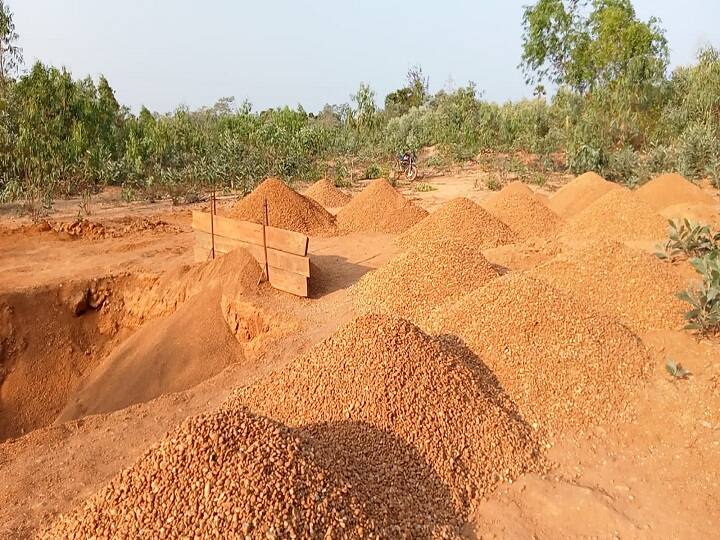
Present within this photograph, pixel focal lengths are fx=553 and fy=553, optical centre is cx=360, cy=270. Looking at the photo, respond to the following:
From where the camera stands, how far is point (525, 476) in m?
2.87

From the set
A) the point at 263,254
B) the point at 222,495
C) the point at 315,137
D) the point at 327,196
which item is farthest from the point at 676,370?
the point at 315,137

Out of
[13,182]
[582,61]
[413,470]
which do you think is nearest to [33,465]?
[413,470]

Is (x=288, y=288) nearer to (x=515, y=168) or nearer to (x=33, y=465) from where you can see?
(x=33, y=465)

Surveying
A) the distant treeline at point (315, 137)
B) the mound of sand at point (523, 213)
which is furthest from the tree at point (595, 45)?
the mound of sand at point (523, 213)

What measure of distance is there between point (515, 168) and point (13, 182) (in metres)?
11.4

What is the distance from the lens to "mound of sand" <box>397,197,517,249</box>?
7.54 metres

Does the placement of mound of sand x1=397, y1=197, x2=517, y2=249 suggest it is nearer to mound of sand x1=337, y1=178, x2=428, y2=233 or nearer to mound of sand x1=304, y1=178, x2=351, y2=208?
mound of sand x1=337, y1=178, x2=428, y2=233

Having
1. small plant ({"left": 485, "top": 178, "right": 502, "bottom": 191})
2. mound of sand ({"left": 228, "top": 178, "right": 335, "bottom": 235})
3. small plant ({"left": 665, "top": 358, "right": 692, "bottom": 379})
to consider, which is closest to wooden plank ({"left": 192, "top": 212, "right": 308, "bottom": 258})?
mound of sand ({"left": 228, "top": 178, "right": 335, "bottom": 235})

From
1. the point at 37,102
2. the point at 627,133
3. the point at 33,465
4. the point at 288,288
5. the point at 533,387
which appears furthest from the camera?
the point at 627,133

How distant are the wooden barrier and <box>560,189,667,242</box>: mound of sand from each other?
3.86m

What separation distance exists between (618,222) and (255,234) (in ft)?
15.9

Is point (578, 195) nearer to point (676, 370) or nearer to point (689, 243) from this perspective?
point (689, 243)

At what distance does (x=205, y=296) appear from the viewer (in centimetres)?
574

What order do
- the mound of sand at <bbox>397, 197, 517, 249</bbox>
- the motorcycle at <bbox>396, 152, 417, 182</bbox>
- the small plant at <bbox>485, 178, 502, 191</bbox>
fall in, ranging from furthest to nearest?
the motorcycle at <bbox>396, 152, 417, 182</bbox>
the small plant at <bbox>485, 178, 502, 191</bbox>
the mound of sand at <bbox>397, 197, 517, 249</bbox>
